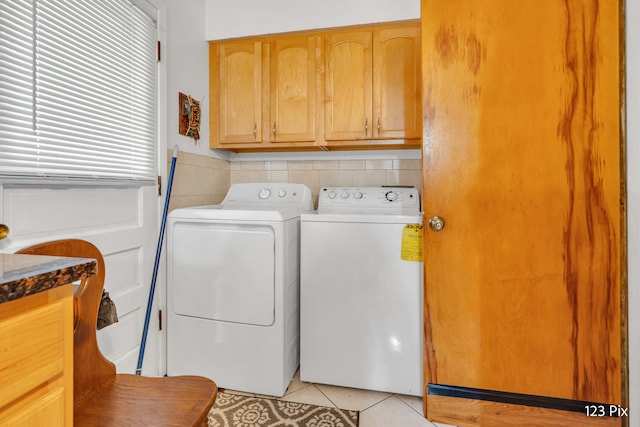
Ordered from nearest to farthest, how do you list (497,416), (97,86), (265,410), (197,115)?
(97,86)
(497,416)
(265,410)
(197,115)

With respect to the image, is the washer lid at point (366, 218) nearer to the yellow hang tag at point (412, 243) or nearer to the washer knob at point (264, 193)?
the yellow hang tag at point (412, 243)

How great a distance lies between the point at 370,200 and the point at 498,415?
1323 mm

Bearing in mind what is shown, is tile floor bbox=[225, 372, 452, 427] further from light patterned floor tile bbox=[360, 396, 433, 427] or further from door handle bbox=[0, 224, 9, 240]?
door handle bbox=[0, 224, 9, 240]

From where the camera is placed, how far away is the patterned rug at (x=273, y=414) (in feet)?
5.41

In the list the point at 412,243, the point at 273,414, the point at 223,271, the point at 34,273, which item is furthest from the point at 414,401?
the point at 34,273

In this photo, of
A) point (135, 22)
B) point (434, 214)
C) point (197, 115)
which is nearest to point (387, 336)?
point (434, 214)

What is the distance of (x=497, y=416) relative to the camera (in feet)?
5.39

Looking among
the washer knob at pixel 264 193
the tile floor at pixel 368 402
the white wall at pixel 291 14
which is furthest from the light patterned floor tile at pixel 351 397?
the white wall at pixel 291 14

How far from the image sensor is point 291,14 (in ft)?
7.61

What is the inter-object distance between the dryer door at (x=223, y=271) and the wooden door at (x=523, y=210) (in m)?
0.84

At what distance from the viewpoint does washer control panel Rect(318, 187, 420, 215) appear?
7.37 feet

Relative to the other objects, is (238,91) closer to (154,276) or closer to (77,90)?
(77,90)

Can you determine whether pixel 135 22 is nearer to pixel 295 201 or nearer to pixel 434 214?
pixel 295 201

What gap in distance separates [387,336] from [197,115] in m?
1.80
